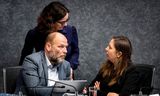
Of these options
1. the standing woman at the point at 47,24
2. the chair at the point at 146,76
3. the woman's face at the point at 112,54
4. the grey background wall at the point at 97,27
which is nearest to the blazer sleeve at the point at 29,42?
the standing woman at the point at 47,24

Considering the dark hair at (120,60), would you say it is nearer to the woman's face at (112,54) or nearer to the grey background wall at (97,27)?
the woman's face at (112,54)

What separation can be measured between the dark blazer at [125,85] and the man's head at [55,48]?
46 centimetres

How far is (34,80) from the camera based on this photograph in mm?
3473

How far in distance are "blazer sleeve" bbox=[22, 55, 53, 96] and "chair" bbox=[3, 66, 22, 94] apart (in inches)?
4.4

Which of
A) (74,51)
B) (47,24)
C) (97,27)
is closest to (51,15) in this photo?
(47,24)

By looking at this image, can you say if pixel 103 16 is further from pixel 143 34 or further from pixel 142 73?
pixel 142 73

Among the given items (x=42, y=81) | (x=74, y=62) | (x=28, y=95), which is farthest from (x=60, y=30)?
(x=28, y=95)

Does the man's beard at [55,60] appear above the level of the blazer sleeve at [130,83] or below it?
above

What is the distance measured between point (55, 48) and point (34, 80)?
36 cm

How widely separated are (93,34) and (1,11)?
112cm

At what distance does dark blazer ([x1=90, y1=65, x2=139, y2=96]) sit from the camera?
3.72 m

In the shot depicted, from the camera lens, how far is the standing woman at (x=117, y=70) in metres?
3.85

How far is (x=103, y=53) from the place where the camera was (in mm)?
5391

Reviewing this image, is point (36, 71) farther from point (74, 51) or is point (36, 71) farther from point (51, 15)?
point (74, 51)
